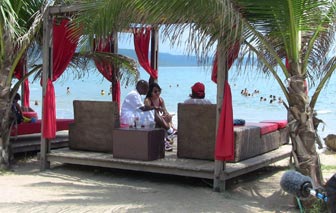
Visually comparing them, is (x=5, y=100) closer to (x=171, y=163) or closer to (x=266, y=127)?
(x=171, y=163)

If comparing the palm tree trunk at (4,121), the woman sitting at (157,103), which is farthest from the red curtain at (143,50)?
the palm tree trunk at (4,121)

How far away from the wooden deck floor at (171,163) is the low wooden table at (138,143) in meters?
0.10

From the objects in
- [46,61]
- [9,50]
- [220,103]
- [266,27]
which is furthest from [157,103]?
[266,27]

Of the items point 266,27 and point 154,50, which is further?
point 154,50

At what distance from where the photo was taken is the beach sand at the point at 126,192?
5906 mm

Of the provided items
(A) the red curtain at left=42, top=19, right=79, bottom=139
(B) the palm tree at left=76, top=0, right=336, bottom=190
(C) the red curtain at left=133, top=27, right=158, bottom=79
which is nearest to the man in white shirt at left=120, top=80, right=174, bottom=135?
(A) the red curtain at left=42, top=19, right=79, bottom=139

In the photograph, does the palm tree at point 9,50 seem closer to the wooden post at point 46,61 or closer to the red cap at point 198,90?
the wooden post at point 46,61

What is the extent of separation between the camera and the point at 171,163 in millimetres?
7184

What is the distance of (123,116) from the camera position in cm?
811

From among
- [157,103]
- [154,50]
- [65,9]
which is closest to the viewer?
[65,9]

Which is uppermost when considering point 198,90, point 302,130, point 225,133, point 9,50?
point 9,50

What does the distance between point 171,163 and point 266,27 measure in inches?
97.6

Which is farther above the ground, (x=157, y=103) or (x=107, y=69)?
(x=107, y=69)

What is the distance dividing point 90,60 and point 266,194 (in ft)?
17.3
